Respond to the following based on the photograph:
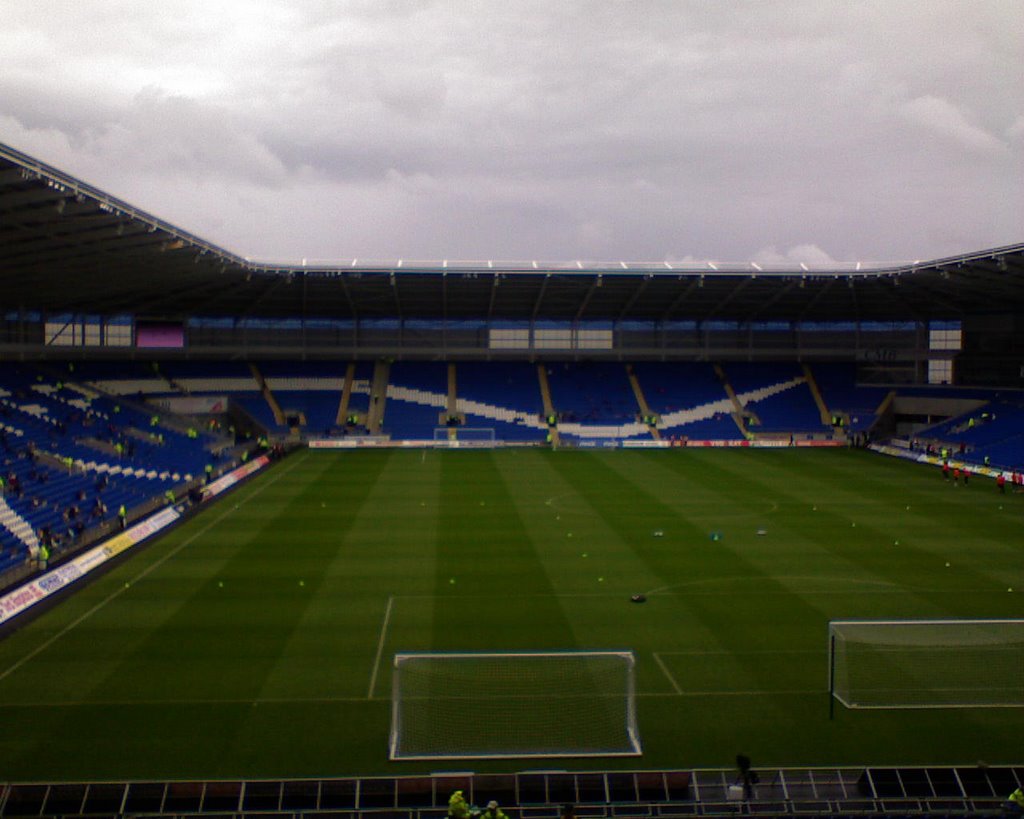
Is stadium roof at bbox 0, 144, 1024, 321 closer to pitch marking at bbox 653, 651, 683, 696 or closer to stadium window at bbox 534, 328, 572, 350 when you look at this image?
stadium window at bbox 534, 328, 572, 350

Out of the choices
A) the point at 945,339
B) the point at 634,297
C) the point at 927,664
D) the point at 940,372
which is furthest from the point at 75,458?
the point at 945,339

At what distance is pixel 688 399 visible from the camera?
62.6 m

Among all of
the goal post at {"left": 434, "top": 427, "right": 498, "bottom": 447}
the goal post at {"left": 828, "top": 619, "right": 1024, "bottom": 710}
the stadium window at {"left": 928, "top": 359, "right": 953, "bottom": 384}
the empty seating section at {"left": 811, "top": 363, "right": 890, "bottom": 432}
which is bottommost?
the goal post at {"left": 828, "top": 619, "right": 1024, "bottom": 710}

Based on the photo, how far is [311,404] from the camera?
198 ft

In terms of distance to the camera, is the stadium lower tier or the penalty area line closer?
the stadium lower tier

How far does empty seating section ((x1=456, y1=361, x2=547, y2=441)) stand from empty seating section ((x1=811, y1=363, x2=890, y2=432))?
807 inches

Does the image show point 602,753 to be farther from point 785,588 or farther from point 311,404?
point 311,404

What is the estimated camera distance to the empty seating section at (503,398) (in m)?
59.4

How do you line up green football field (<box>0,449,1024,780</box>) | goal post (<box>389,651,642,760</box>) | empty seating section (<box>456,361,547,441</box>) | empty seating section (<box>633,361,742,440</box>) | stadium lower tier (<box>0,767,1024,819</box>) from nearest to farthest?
stadium lower tier (<box>0,767,1024,819</box>) < goal post (<box>389,651,642,760</box>) < green football field (<box>0,449,1024,780</box>) < empty seating section (<box>456,361,547,441</box>) < empty seating section (<box>633,361,742,440</box>)

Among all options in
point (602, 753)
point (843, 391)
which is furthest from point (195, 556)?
point (843, 391)

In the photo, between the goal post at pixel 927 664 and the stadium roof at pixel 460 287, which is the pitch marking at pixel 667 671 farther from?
the stadium roof at pixel 460 287

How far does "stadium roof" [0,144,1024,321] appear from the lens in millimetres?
35406

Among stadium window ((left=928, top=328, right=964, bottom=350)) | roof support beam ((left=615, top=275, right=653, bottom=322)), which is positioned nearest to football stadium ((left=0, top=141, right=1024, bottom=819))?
roof support beam ((left=615, top=275, right=653, bottom=322))

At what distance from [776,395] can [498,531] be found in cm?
3898
